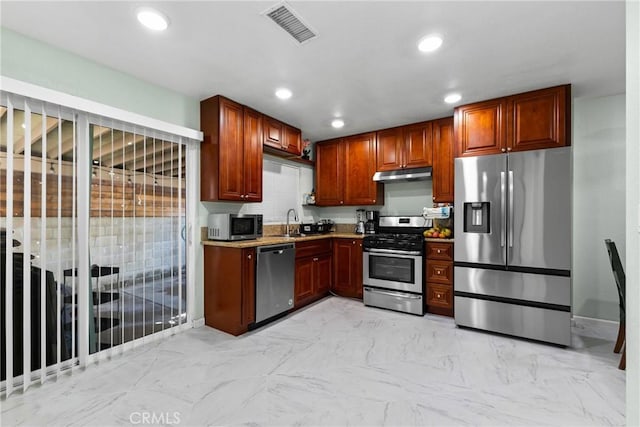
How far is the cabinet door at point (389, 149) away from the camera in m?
4.18

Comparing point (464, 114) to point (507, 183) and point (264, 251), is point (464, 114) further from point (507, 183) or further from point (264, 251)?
point (264, 251)

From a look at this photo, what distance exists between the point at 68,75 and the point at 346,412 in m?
3.25

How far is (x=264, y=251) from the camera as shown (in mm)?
3213

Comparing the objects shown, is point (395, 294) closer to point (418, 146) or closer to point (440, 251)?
point (440, 251)

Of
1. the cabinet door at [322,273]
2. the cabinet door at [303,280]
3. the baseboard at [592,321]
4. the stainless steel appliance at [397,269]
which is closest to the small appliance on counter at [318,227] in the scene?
the cabinet door at [322,273]

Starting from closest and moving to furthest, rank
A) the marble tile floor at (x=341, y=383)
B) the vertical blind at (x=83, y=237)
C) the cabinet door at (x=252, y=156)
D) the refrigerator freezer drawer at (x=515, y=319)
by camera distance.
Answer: the marble tile floor at (x=341, y=383)
the vertical blind at (x=83, y=237)
the refrigerator freezer drawer at (x=515, y=319)
the cabinet door at (x=252, y=156)

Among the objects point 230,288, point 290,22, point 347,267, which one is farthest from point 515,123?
point 230,288

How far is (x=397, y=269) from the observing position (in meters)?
3.82

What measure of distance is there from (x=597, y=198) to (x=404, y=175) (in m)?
2.12

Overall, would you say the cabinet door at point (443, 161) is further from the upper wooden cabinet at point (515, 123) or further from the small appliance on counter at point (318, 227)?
the small appliance on counter at point (318, 227)

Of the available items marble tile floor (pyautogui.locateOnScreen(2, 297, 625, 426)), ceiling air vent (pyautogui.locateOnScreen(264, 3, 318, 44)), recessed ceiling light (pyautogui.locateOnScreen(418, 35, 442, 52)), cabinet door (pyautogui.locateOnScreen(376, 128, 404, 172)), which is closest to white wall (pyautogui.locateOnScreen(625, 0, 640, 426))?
marble tile floor (pyautogui.locateOnScreen(2, 297, 625, 426))

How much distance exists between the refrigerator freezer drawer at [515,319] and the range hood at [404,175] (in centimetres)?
162

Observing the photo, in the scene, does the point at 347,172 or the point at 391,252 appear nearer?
the point at 391,252

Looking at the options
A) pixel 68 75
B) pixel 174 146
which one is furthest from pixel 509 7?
pixel 68 75
